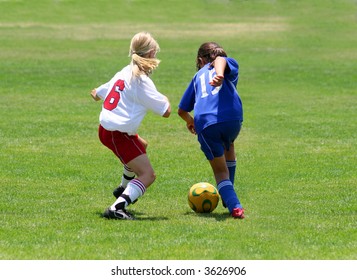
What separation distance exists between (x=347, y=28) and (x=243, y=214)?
35765 mm

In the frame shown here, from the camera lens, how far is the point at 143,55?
9.36 metres

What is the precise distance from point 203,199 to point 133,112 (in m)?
1.26

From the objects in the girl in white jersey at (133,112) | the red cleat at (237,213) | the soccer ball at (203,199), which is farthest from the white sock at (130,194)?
the red cleat at (237,213)

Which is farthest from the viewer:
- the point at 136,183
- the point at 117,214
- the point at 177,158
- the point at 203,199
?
the point at 177,158

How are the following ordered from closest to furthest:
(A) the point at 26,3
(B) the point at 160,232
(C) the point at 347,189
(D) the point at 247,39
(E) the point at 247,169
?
(B) the point at 160,232 < (C) the point at 347,189 < (E) the point at 247,169 < (D) the point at 247,39 < (A) the point at 26,3

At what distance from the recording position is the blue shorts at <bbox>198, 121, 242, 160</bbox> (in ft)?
30.6

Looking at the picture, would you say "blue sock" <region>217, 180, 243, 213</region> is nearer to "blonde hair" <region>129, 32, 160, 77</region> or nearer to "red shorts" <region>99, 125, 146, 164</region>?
"red shorts" <region>99, 125, 146, 164</region>

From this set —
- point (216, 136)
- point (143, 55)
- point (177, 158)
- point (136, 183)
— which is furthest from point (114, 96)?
point (177, 158)

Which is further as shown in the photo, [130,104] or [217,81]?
[130,104]

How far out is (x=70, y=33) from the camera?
42.3 meters

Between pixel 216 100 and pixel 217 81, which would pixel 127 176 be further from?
pixel 217 81

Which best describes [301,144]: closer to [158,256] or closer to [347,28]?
[158,256]

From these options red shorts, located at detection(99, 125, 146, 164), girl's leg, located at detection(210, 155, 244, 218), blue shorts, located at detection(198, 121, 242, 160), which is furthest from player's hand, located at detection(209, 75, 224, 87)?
red shorts, located at detection(99, 125, 146, 164)

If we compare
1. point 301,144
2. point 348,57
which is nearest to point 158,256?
point 301,144
